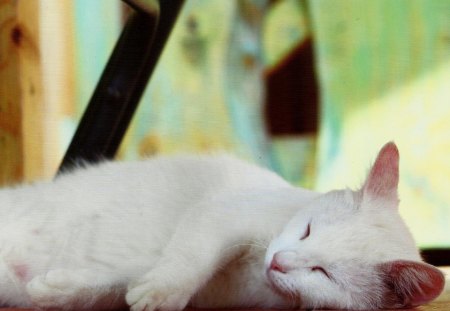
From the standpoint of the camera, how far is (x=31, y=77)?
128 centimetres

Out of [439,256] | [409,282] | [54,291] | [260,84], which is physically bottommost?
[439,256]

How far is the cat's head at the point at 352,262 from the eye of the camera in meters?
0.77

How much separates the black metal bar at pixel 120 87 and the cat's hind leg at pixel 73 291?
0.39 metres

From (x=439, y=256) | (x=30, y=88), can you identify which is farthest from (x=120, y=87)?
(x=439, y=256)

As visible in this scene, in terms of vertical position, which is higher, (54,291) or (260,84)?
(260,84)

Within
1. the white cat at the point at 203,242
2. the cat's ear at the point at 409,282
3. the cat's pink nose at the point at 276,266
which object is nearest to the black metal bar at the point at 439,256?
the white cat at the point at 203,242

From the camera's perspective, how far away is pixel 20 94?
1296 millimetres

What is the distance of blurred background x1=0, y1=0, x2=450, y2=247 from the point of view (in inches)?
49.0

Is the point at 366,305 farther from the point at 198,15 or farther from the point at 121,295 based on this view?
the point at 198,15

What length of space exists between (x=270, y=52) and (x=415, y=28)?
1.06ft

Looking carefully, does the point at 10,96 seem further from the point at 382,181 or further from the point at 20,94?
the point at 382,181

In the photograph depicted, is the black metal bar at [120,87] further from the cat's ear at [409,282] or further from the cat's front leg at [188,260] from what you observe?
the cat's ear at [409,282]

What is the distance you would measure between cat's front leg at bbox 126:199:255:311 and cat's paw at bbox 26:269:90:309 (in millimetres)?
82

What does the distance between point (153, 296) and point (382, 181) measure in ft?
1.24
